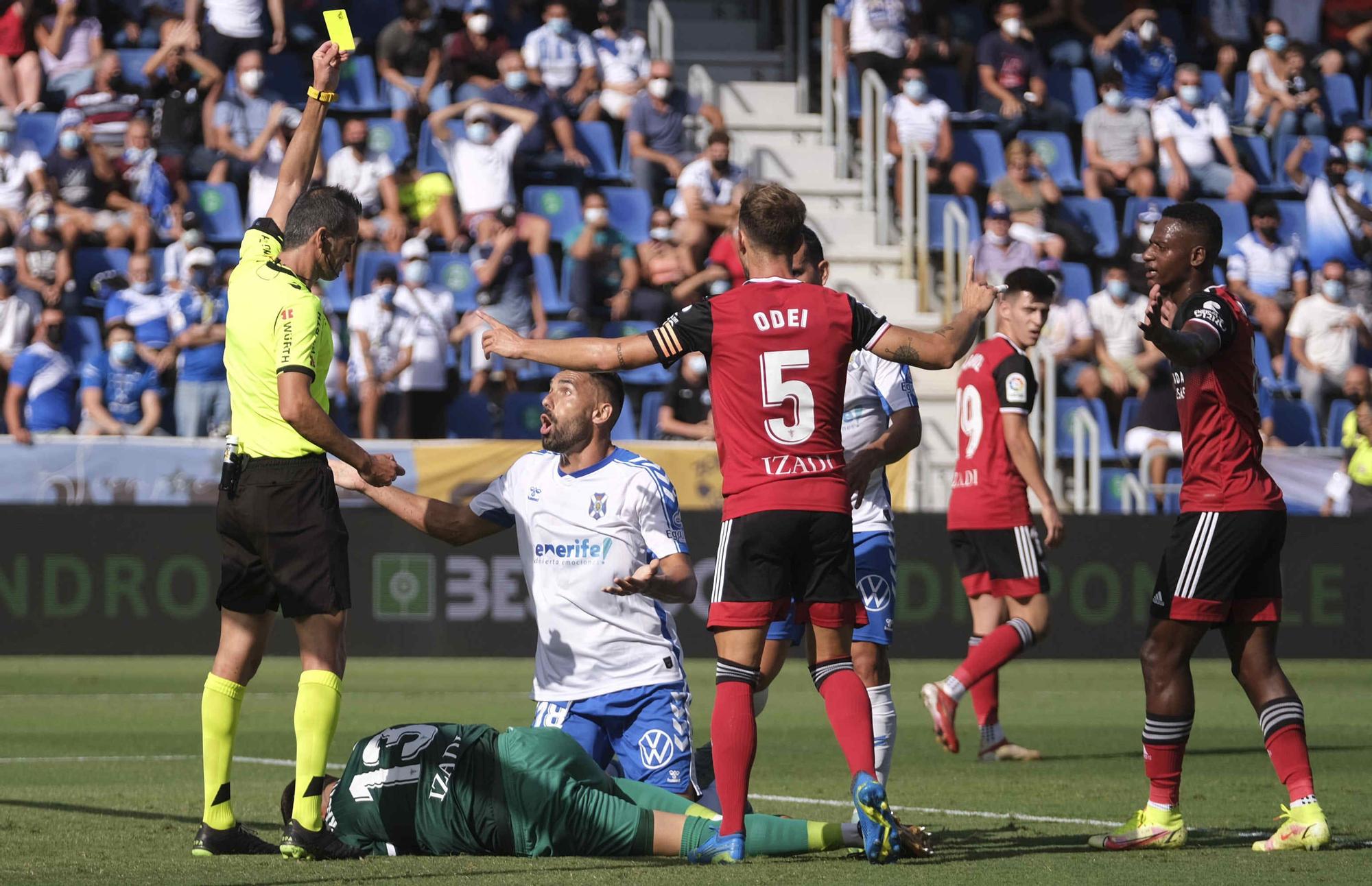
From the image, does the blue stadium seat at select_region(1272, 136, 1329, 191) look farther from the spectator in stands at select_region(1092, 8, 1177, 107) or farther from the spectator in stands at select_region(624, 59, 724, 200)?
the spectator in stands at select_region(624, 59, 724, 200)

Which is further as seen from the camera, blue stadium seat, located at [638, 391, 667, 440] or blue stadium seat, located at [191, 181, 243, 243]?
blue stadium seat, located at [191, 181, 243, 243]

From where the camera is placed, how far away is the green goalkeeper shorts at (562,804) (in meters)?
6.03

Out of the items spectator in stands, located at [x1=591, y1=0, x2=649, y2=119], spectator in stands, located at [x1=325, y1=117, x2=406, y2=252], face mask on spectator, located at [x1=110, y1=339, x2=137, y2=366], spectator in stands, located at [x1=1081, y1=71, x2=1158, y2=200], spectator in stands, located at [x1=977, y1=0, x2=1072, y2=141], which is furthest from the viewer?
spectator in stands, located at [x1=977, y1=0, x2=1072, y2=141]

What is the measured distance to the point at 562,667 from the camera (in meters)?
6.69

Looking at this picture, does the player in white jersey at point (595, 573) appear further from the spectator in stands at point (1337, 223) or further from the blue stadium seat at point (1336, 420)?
the spectator in stands at point (1337, 223)

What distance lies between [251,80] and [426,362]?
162 inches

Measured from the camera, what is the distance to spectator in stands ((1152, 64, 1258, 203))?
21.7 meters

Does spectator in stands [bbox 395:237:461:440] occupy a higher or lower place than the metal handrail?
lower

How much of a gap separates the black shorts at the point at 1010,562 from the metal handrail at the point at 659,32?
12128 mm

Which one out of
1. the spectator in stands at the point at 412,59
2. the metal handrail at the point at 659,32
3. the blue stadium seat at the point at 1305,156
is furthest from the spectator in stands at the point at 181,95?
the blue stadium seat at the point at 1305,156

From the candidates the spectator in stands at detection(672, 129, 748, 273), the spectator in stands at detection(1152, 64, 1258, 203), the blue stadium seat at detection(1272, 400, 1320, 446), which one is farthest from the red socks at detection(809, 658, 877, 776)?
the spectator in stands at detection(1152, 64, 1258, 203)

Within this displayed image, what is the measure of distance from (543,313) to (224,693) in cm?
1201

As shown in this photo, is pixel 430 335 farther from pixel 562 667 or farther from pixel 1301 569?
pixel 562 667

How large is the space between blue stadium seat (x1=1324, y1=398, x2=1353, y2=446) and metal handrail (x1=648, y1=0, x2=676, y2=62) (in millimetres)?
8141
